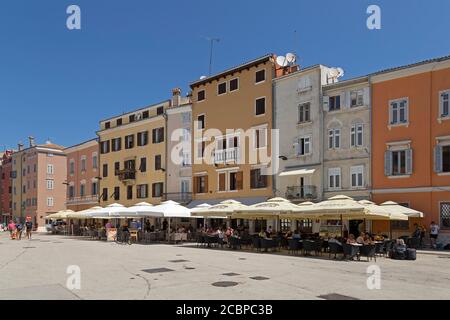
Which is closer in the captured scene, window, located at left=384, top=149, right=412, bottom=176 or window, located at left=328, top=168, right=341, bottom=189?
window, located at left=384, top=149, right=412, bottom=176

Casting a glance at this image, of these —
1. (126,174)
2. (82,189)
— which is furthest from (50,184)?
(126,174)

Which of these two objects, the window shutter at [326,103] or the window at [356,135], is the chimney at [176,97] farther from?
the window at [356,135]

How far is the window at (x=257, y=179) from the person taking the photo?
126 ft

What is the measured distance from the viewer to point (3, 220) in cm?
9138

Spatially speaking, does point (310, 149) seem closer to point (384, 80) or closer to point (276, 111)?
point (276, 111)

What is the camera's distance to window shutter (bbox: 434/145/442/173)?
93.7 ft

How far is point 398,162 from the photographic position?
101 feet

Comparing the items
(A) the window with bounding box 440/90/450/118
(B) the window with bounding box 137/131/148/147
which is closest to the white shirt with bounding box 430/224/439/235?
(A) the window with bounding box 440/90/450/118

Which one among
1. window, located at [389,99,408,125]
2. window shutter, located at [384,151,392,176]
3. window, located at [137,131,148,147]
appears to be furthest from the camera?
window, located at [137,131,148,147]

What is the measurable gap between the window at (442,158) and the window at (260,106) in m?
14.2

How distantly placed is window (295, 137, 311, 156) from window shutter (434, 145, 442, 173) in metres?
9.05

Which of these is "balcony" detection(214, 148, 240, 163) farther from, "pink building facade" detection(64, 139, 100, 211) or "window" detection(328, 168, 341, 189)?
"pink building facade" detection(64, 139, 100, 211)

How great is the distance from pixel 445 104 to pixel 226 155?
18.3m

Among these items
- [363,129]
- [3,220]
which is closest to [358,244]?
[363,129]
